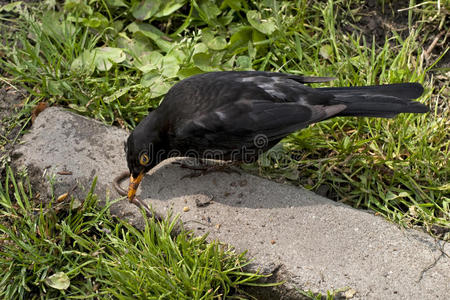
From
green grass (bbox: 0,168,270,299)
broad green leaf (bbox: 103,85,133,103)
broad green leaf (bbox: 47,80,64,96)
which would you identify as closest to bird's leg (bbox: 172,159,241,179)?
green grass (bbox: 0,168,270,299)

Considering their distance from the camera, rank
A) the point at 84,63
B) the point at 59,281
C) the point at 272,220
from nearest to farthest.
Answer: the point at 59,281
the point at 272,220
the point at 84,63

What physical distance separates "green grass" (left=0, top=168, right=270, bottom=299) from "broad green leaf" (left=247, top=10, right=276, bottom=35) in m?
2.17

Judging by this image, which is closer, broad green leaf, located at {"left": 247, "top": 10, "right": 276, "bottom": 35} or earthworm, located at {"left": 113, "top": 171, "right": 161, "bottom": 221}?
earthworm, located at {"left": 113, "top": 171, "right": 161, "bottom": 221}

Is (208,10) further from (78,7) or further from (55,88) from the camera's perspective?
(55,88)

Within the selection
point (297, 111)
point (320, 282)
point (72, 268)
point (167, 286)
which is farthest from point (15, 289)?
point (297, 111)

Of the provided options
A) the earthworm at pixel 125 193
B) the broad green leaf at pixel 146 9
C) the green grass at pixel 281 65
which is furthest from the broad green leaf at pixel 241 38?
the earthworm at pixel 125 193

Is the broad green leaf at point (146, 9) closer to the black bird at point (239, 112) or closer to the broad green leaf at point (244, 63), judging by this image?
the broad green leaf at point (244, 63)

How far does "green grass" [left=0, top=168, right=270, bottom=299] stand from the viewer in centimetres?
346

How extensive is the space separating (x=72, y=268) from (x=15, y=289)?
0.39m

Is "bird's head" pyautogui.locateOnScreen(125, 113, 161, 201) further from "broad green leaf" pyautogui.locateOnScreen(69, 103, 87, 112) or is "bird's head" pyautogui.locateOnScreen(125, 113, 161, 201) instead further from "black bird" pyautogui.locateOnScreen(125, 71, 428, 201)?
"broad green leaf" pyautogui.locateOnScreen(69, 103, 87, 112)

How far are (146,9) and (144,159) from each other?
1.95 m

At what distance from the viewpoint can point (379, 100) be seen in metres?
4.07

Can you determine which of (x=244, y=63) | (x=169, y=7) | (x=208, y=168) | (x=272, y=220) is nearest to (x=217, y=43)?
(x=244, y=63)

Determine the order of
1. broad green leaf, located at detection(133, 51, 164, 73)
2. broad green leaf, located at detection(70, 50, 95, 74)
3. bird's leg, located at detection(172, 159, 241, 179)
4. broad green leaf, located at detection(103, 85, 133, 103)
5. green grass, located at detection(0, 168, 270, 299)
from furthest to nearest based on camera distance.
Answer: broad green leaf, located at detection(133, 51, 164, 73), broad green leaf, located at detection(70, 50, 95, 74), broad green leaf, located at detection(103, 85, 133, 103), bird's leg, located at detection(172, 159, 241, 179), green grass, located at detection(0, 168, 270, 299)
